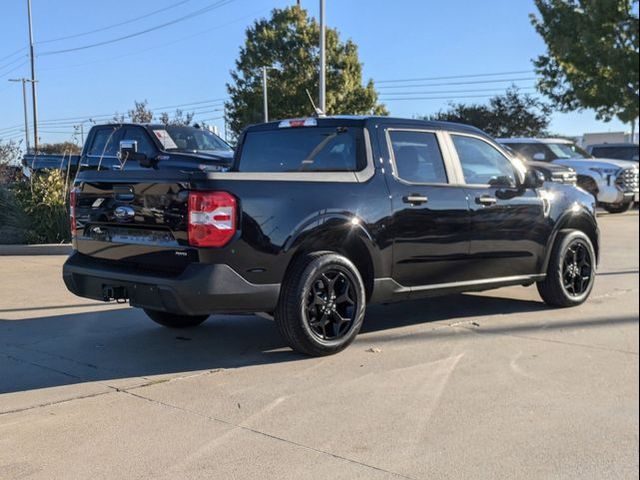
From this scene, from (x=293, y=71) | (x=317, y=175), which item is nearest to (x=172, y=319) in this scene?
(x=317, y=175)

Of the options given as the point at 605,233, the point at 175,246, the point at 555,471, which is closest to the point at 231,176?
the point at 175,246

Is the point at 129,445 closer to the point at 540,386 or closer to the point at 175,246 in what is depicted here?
the point at 175,246

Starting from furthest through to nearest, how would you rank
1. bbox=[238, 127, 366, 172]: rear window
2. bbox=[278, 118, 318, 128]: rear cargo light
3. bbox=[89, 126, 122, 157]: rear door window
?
1. bbox=[89, 126, 122, 157]: rear door window
2. bbox=[278, 118, 318, 128]: rear cargo light
3. bbox=[238, 127, 366, 172]: rear window

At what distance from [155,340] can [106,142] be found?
7156 millimetres

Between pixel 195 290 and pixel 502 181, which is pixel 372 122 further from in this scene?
pixel 195 290

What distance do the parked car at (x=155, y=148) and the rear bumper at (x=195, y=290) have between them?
17.1 feet

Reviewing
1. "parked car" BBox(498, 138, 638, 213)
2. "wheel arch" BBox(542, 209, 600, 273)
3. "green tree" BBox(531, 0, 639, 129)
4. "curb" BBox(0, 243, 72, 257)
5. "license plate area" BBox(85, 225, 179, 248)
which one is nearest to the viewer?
"green tree" BBox(531, 0, 639, 129)

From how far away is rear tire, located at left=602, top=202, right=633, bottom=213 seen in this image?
59.3ft

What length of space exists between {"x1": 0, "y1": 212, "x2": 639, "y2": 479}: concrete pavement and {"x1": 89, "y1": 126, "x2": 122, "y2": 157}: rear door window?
18.6 ft

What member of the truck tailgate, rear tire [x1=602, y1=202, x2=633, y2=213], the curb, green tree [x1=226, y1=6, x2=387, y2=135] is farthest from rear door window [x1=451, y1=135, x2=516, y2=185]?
green tree [x1=226, y1=6, x2=387, y2=135]

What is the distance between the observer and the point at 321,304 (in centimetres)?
516

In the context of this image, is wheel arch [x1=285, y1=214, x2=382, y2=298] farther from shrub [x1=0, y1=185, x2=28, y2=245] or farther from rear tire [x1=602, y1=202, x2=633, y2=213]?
rear tire [x1=602, y1=202, x2=633, y2=213]

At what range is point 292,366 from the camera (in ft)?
16.5

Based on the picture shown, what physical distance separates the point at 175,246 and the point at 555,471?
2815 millimetres
